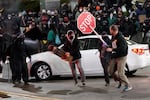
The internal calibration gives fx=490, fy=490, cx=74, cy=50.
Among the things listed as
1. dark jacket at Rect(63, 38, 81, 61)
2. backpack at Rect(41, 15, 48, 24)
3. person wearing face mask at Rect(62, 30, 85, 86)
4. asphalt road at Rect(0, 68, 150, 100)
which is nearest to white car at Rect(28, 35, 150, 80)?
asphalt road at Rect(0, 68, 150, 100)

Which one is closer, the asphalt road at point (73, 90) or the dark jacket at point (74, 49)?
the asphalt road at point (73, 90)

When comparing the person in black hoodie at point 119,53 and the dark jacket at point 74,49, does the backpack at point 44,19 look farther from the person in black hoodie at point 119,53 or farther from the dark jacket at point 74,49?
the person in black hoodie at point 119,53

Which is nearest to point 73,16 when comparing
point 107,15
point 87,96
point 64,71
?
point 107,15

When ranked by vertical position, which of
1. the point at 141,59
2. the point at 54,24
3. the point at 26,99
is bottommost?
the point at 26,99

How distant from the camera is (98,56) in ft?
49.2

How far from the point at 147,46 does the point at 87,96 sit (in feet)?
13.1

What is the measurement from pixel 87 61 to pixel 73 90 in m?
1.99

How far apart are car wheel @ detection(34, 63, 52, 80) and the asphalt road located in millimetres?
201

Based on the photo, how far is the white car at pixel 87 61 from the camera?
15.0 m

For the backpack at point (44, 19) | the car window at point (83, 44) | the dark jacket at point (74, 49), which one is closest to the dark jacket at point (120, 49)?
the dark jacket at point (74, 49)

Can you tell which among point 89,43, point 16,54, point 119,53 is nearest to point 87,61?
point 89,43

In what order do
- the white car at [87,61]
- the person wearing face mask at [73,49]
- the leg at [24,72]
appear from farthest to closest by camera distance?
the white car at [87,61] < the leg at [24,72] < the person wearing face mask at [73,49]

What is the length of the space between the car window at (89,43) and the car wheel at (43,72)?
1269mm

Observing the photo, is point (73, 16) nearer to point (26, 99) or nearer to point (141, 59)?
point (141, 59)
